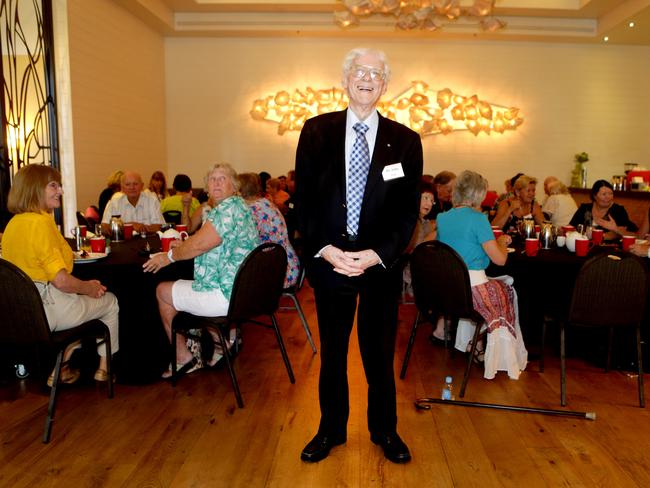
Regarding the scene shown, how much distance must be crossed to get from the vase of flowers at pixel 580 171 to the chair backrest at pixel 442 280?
25.5ft

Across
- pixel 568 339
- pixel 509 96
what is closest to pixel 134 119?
pixel 509 96

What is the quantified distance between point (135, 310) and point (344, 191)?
172 centimetres

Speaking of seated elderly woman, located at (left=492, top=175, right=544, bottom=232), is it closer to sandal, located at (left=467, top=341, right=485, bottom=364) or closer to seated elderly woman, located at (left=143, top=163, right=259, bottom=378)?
sandal, located at (left=467, top=341, right=485, bottom=364)

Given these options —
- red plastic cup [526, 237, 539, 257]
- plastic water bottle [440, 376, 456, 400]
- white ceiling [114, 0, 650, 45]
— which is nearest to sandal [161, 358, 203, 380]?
plastic water bottle [440, 376, 456, 400]

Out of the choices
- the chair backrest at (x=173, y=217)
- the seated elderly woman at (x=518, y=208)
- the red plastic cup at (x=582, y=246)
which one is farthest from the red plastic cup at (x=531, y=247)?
the chair backrest at (x=173, y=217)

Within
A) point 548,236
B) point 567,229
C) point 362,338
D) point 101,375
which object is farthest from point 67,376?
point 567,229

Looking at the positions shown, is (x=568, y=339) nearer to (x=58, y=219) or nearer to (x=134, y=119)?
(x=58, y=219)

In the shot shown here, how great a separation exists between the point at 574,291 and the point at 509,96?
7933 millimetres

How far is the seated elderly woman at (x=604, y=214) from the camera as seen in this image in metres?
5.08

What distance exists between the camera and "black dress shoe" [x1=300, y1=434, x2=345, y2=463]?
262cm

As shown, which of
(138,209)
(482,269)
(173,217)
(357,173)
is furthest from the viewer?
(173,217)

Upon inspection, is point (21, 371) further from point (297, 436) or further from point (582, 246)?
point (582, 246)

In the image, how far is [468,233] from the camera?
362 cm

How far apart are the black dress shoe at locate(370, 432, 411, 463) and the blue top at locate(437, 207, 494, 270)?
136 centimetres
